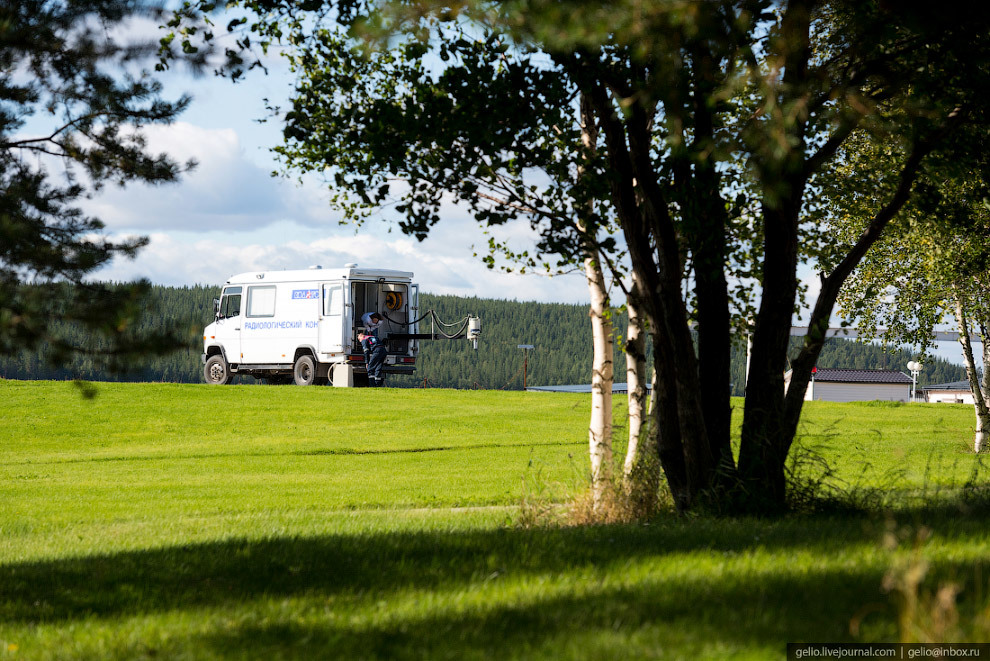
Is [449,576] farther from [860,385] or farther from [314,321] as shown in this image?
[860,385]

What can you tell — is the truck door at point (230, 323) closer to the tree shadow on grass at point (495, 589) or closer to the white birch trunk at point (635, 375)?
the white birch trunk at point (635, 375)

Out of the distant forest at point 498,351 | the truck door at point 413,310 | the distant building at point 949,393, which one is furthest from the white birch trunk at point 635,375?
the distant building at point 949,393

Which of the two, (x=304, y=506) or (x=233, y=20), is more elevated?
(x=233, y=20)

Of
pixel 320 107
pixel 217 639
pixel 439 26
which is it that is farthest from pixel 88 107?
pixel 217 639

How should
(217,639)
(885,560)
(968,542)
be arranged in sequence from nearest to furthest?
(217,639)
(885,560)
(968,542)

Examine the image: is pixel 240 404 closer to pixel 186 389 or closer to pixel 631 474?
pixel 186 389

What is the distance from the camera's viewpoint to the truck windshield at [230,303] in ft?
89.9

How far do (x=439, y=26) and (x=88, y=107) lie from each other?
248cm

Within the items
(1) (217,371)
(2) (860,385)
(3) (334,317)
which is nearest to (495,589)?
(3) (334,317)

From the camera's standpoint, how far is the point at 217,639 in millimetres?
3893

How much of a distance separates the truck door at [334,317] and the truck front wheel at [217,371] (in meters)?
4.20

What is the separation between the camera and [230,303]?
27641 mm

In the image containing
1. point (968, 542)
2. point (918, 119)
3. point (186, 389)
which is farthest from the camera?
point (186, 389)

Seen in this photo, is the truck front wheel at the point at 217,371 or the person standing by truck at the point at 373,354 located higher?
the person standing by truck at the point at 373,354
